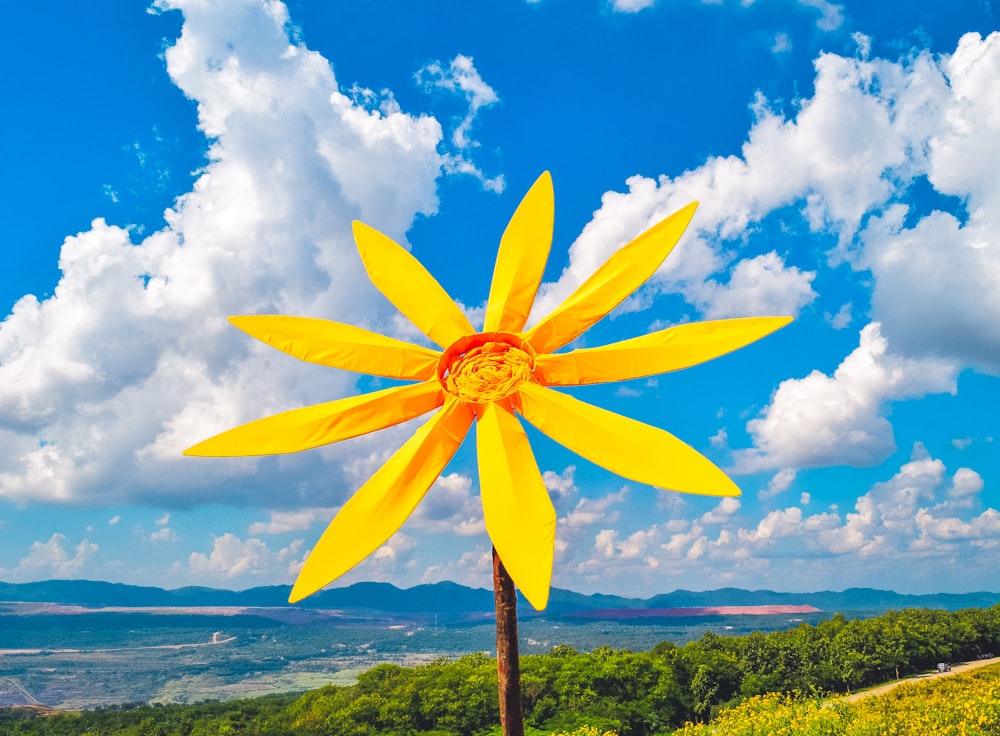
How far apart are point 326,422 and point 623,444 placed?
174 cm

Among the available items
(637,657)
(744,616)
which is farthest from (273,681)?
(637,657)

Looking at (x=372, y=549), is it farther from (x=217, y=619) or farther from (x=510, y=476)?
(x=217, y=619)

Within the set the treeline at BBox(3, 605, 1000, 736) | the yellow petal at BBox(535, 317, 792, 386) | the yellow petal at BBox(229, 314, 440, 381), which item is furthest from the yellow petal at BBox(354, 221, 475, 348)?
the treeline at BBox(3, 605, 1000, 736)

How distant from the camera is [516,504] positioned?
360cm

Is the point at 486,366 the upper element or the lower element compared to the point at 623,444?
upper

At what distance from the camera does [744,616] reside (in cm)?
9931

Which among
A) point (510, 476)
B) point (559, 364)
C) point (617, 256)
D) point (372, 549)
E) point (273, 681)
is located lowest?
point (273, 681)

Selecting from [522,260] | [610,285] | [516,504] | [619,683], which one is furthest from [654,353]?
[619,683]

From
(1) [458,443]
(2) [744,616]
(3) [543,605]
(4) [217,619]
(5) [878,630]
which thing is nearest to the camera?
(3) [543,605]

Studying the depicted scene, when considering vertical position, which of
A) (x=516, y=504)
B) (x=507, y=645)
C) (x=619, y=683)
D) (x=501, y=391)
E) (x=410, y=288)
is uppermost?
(x=410, y=288)

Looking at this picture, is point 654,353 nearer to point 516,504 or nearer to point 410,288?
point 516,504

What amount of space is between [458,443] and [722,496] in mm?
1461

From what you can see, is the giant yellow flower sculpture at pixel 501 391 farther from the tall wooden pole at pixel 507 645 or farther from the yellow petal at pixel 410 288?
the tall wooden pole at pixel 507 645

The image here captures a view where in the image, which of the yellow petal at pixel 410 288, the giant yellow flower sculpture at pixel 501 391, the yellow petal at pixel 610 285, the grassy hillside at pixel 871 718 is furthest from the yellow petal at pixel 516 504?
the grassy hillside at pixel 871 718
